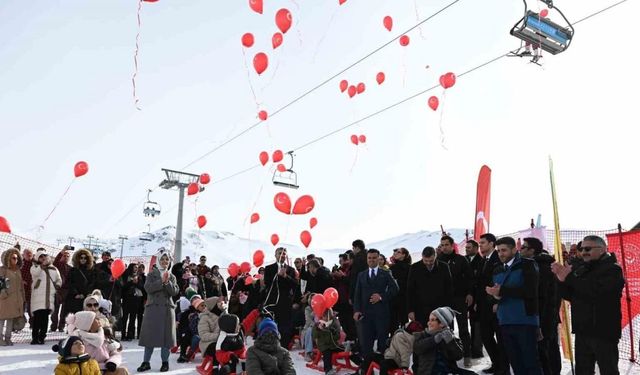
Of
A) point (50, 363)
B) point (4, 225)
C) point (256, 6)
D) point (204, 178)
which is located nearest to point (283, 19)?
point (256, 6)

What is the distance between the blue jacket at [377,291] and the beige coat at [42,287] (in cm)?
579

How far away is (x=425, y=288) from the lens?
7152 millimetres

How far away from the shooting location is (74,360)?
5156 mm

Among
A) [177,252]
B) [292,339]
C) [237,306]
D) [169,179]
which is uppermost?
[169,179]

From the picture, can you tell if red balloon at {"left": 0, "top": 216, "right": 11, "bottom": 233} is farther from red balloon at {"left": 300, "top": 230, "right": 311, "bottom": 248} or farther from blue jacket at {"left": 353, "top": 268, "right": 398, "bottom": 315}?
blue jacket at {"left": 353, "top": 268, "right": 398, "bottom": 315}

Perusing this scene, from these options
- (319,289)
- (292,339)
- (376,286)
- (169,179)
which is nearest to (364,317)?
(376,286)

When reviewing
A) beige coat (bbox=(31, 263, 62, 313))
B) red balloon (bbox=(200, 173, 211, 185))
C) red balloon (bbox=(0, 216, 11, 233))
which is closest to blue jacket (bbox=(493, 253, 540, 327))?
beige coat (bbox=(31, 263, 62, 313))

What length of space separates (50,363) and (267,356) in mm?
→ 4460

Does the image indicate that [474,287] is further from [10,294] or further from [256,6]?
[10,294]

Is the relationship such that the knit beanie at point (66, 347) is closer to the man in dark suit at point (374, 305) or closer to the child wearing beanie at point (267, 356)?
the child wearing beanie at point (267, 356)

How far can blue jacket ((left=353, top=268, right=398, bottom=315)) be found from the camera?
24.2ft

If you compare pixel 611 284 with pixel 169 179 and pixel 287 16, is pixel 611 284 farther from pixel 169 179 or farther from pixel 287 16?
pixel 169 179

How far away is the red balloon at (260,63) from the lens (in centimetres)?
905

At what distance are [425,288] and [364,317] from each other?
96 centimetres
